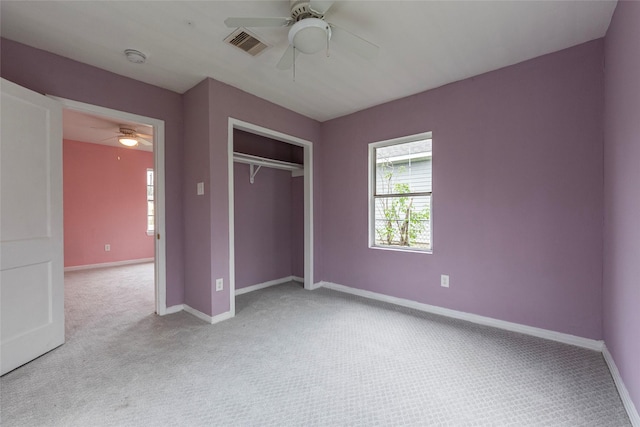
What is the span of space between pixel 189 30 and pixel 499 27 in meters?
2.34

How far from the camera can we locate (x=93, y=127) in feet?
15.1

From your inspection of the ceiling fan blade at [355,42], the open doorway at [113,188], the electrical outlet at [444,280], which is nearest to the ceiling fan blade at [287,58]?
the ceiling fan blade at [355,42]

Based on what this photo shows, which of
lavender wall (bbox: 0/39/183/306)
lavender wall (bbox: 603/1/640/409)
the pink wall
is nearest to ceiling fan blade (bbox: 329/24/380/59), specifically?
lavender wall (bbox: 603/1/640/409)

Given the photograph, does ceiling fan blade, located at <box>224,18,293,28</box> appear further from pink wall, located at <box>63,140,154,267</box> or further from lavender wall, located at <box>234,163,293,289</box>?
pink wall, located at <box>63,140,154,267</box>

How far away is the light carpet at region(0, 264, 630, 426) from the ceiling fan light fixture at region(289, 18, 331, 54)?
7.51 ft

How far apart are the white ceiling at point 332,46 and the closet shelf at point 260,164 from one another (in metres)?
0.94

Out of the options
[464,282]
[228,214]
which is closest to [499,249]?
[464,282]

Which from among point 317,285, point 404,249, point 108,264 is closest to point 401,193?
point 404,249

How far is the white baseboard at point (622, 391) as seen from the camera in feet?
4.80

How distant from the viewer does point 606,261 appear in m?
2.12

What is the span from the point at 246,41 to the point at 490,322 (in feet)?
11.1

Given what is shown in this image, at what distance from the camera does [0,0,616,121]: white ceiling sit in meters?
1.88

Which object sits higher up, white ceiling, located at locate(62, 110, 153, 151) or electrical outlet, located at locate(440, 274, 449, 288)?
white ceiling, located at locate(62, 110, 153, 151)

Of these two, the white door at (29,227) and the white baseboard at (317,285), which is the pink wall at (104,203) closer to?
the white door at (29,227)
